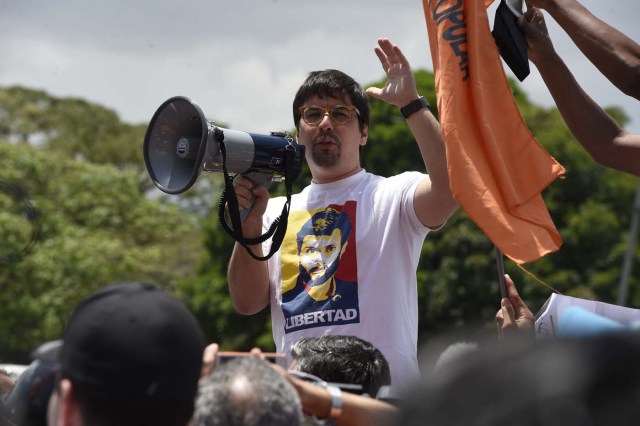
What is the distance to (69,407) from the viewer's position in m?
1.70

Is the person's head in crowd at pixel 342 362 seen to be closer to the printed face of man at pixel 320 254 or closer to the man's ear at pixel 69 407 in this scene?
the printed face of man at pixel 320 254

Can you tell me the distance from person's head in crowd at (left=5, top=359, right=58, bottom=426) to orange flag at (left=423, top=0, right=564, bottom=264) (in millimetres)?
1611

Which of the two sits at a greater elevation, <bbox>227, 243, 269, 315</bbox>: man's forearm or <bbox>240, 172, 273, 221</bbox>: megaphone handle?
<bbox>240, 172, 273, 221</bbox>: megaphone handle

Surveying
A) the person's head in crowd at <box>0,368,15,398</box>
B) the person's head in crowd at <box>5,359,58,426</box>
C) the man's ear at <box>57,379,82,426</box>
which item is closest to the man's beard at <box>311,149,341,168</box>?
the person's head in crowd at <box>0,368,15,398</box>

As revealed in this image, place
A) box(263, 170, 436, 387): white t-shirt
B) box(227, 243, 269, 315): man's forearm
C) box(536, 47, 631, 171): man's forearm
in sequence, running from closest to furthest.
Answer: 1. box(536, 47, 631, 171): man's forearm
2. box(263, 170, 436, 387): white t-shirt
3. box(227, 243, 269, 315): man's forearm

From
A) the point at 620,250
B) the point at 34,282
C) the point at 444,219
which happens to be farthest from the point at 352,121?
the point at 34,282

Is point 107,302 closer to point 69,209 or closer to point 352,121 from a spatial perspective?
point 352,121

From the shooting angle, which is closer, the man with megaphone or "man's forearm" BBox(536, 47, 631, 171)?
"man's forearm" BBox(536, 47, 631, 171)

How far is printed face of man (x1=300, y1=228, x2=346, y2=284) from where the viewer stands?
3426 millimetres

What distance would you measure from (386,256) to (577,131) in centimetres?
81

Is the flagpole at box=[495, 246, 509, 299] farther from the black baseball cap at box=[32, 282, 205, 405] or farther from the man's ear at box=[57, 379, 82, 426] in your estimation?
the man's ear at box=[57, 379, 82, 426]

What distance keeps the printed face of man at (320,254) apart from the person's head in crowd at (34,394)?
151cm

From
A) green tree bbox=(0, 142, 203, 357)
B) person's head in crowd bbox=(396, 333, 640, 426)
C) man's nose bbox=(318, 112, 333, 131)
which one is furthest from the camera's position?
green tree bbox=(0, 142, 203, 357)

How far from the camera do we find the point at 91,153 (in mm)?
39125
